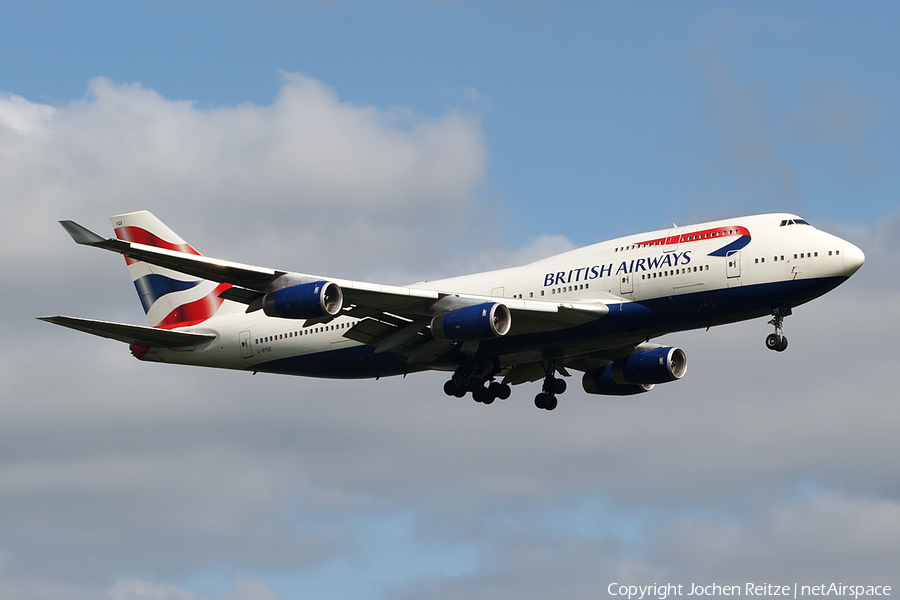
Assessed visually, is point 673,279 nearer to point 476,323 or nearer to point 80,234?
point 476,323

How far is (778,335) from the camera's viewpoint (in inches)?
1662

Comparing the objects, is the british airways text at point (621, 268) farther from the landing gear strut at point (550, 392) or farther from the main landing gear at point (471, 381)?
the landing gear strut at point (550, 392)

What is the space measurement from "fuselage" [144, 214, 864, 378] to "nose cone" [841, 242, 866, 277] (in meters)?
0.04

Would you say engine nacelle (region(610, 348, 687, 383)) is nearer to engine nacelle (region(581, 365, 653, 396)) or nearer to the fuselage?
engine nacelle (region(581, 365, 653, 396))

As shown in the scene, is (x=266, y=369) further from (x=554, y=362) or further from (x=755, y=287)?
(x=755, y=287)

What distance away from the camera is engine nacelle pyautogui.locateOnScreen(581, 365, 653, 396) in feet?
174

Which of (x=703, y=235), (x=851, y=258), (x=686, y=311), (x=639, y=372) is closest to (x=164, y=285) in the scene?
(x=639, y=372)

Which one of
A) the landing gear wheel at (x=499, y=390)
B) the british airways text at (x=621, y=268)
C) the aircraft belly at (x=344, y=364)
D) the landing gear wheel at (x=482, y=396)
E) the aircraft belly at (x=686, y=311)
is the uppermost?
the british airways text at (x=621, y=268)

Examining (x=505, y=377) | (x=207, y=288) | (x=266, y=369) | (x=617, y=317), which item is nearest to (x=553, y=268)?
(x=617, y=317)

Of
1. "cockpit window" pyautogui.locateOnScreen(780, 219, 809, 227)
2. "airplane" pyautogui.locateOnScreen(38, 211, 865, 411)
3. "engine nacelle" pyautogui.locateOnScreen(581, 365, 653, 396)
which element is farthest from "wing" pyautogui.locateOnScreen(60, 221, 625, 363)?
"engine nacelle" pyautogui.locateOnScreen(581, 365, 653, 396)

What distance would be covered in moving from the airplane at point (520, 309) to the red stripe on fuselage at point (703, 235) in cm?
5

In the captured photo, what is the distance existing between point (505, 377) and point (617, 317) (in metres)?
9.80

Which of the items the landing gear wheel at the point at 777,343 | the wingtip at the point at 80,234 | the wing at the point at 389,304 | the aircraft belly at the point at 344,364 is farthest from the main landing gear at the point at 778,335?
the wingtip at the point at 80,234

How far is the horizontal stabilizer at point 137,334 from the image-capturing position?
44.6 meters
